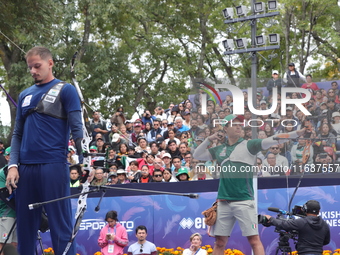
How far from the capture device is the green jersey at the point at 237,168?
7.21m

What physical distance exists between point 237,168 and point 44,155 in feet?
9.73

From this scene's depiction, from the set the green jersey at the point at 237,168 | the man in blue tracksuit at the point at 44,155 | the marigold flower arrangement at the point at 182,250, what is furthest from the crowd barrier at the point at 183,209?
the man in blue tracksuit at the point at 44,155

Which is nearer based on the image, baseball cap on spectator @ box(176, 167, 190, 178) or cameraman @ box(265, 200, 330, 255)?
cameraman @ box(265, 200, 330, 255)

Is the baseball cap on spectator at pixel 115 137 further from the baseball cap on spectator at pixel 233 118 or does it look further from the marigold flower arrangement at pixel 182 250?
the baseball cap on spectator at pixel 233 118

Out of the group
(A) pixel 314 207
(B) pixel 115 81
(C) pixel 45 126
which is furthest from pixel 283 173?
(B) pixel 115 81

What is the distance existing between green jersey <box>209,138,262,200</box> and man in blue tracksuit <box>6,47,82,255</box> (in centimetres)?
258

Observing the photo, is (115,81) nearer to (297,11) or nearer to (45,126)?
(297,11)

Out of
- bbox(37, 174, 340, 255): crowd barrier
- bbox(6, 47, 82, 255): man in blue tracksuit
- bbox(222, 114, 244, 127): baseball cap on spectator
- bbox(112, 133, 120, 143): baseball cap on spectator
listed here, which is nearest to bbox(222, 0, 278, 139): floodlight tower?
bbox(112, 133, 120, 143): baseball cap on spectator

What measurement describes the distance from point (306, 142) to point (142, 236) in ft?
9.25

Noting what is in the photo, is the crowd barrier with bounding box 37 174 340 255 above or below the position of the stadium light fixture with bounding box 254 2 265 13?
below

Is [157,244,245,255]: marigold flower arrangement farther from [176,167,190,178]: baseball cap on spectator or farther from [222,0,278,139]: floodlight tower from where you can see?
[222,0,278,139]: floodlight tower

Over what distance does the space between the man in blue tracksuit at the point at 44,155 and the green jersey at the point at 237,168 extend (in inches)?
102

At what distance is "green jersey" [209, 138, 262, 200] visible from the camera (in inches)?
284

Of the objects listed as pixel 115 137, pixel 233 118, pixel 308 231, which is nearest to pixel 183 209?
pixel 233 118
